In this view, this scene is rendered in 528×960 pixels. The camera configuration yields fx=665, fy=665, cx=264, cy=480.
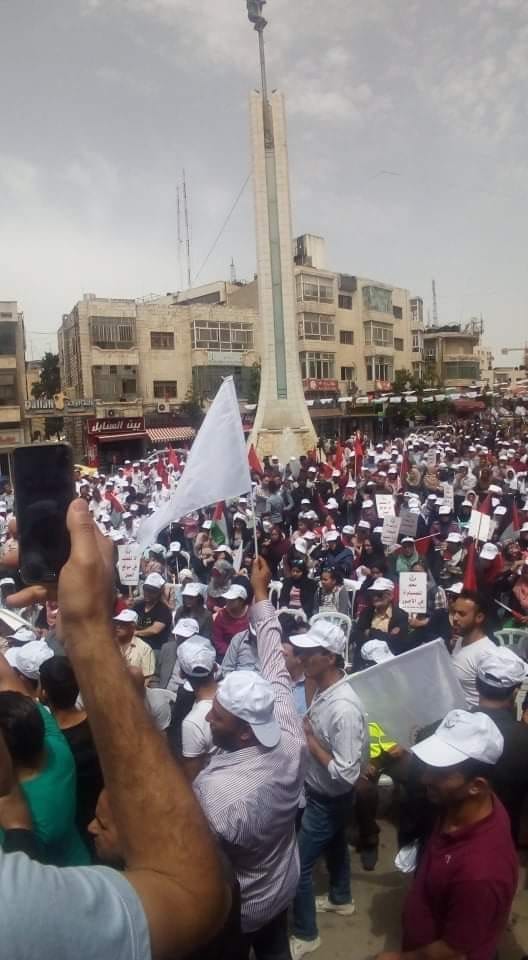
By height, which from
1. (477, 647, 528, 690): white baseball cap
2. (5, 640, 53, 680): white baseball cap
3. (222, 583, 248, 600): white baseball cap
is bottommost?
(222, 583, 248, 600): white baseball cap

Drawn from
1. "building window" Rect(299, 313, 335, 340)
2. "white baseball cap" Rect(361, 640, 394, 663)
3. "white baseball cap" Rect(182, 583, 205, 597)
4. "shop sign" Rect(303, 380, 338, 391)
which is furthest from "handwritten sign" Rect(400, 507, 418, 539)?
"building window" Rect(299, 313, 335, 340)

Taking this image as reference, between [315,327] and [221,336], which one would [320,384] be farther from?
[221,336]

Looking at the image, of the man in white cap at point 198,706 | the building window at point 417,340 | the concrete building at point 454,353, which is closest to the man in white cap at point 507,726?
the man in white cap at point 198,706

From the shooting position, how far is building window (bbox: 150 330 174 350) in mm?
37375

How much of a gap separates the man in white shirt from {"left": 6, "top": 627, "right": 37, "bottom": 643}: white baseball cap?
116 inches

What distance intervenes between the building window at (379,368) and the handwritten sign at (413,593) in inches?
1667

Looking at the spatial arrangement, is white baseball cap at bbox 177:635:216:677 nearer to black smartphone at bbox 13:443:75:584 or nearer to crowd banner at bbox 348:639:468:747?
crowd banner at bbox 348:639:468:747

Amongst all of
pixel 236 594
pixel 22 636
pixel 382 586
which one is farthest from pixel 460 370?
pixel 22 636

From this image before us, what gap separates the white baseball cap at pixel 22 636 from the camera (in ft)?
15.6

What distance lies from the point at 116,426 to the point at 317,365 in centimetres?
1445

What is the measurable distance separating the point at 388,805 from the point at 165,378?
35.0 m

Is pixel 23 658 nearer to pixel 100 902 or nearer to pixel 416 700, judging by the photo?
pixel 416 700

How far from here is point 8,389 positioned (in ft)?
112

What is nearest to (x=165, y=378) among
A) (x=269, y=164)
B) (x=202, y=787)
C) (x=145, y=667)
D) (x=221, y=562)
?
(x=269, y=164)
